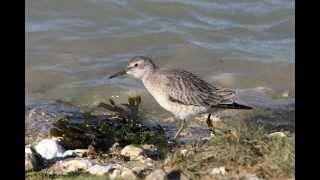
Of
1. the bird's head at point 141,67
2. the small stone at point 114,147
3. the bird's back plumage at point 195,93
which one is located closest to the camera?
the small stone at point 114,147

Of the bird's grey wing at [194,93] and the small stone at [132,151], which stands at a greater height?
the bird's grey wing at [194,93]

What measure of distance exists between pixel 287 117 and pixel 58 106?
2656mm

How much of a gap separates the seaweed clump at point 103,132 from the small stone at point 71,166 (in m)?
0.54

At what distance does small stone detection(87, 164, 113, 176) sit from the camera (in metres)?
5.96

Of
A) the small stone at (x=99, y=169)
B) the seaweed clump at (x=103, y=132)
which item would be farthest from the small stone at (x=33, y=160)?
the seaweed clump at (x=103, y=132)

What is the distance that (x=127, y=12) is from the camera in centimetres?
1328

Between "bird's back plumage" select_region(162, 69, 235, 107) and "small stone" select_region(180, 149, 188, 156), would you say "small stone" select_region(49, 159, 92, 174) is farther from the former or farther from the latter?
"bird's back plumage" select_region(162, 69, 235, 107)

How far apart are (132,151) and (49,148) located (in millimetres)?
706

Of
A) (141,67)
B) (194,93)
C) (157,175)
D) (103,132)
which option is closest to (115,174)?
(157,175)

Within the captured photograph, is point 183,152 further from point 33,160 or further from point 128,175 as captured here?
point 33,160

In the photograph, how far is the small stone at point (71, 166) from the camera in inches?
242

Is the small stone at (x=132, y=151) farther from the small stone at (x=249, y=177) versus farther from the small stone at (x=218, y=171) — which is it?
the small stone at (x=249, y=177)

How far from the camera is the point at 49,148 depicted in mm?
6730
